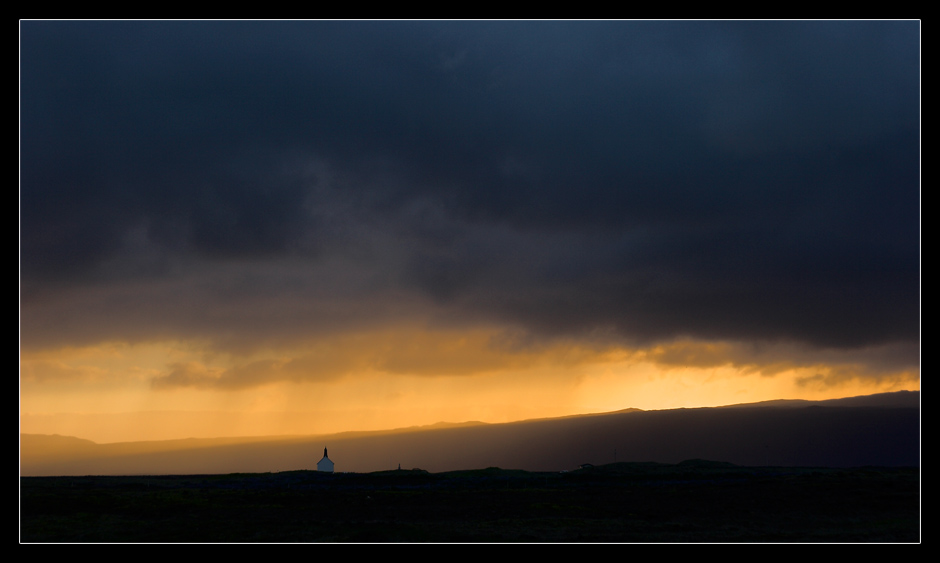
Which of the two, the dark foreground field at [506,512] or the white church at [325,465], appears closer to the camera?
the dark foreground field at [506,512]

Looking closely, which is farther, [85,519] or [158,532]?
[85,519]

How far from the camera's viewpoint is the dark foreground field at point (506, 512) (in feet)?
200

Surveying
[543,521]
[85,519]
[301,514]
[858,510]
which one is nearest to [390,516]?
[301,514]

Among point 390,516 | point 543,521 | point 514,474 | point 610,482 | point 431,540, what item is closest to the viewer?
point 431,540

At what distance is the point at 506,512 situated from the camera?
251 feet

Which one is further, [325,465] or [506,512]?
[325,465]

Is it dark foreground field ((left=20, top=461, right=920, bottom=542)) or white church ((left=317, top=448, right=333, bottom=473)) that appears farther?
white church ((left=317, top=448, right=333, bottom=473))

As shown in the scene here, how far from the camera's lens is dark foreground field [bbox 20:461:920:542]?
61031 millimetres

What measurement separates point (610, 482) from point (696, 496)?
1077 inches

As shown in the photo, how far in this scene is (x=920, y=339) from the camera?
42.5m

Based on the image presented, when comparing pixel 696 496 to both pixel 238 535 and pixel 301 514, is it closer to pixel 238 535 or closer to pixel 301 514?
pixel 301 514
